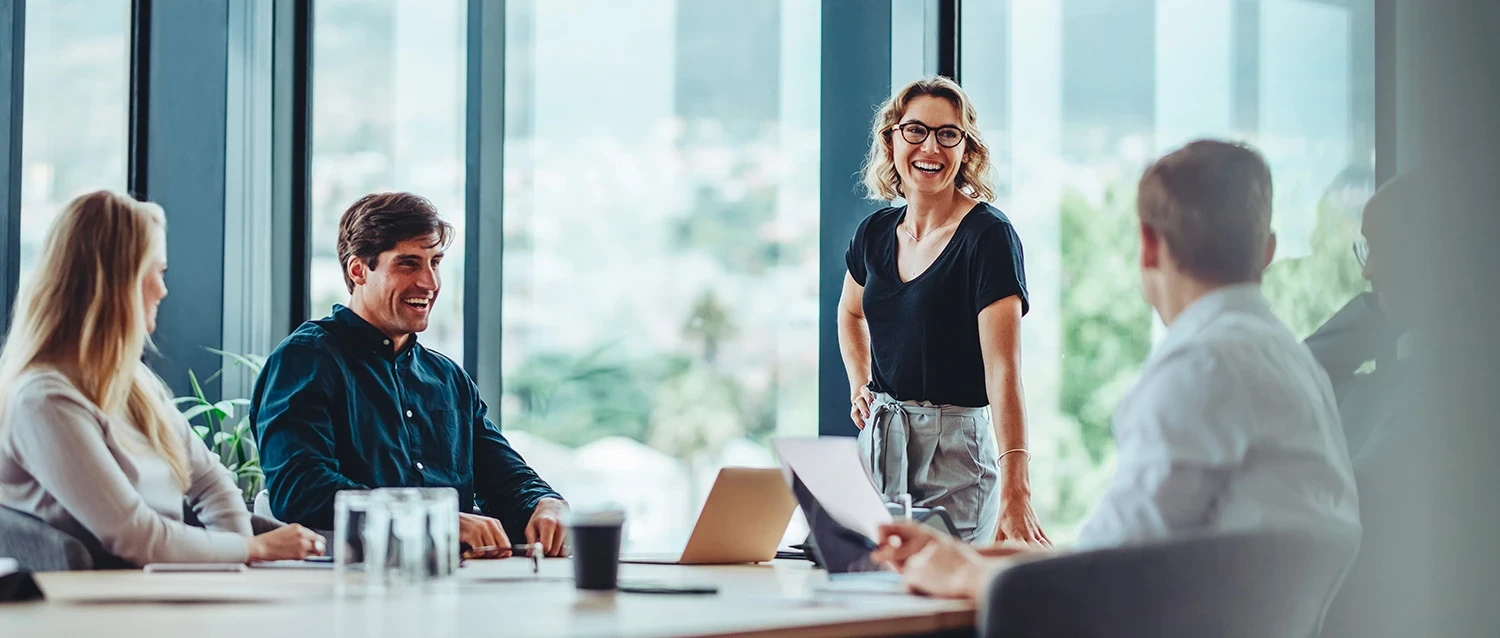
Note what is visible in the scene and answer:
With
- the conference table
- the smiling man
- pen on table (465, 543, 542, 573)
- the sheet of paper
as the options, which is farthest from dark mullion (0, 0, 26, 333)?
the sheet of paper

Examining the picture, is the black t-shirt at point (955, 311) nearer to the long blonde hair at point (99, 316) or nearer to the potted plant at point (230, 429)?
the long blonde hair at point (99, 316)

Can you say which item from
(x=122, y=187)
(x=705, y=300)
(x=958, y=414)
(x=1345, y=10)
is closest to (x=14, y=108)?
(x=122, y=187)

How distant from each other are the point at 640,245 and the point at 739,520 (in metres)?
2.70

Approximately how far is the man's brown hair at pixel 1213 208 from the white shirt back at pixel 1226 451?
4.0 inches

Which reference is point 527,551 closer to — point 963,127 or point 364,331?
point 364,331

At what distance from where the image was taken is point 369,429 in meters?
2.79

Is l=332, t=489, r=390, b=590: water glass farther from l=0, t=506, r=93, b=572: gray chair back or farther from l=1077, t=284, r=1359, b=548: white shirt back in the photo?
l=1077, t=284, r=1359, b=548: white shirt back

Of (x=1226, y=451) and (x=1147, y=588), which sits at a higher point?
(x=1226, y=451)

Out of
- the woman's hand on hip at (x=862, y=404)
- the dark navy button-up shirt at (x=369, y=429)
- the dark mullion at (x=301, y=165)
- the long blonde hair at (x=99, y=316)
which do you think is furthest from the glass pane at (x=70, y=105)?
the woman's hand on hip at (x=862, y=404)

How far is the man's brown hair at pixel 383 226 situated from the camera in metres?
2.88

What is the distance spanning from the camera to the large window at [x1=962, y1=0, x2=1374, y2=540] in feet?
8.84

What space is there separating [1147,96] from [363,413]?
186cm

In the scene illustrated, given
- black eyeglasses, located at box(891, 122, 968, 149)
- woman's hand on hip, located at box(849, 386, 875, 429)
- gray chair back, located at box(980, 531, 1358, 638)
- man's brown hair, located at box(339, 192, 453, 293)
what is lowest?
gray chair back, located at box(980, 531, 1358, 638)

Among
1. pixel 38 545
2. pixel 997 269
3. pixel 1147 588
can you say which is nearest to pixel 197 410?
pixel 38 545
